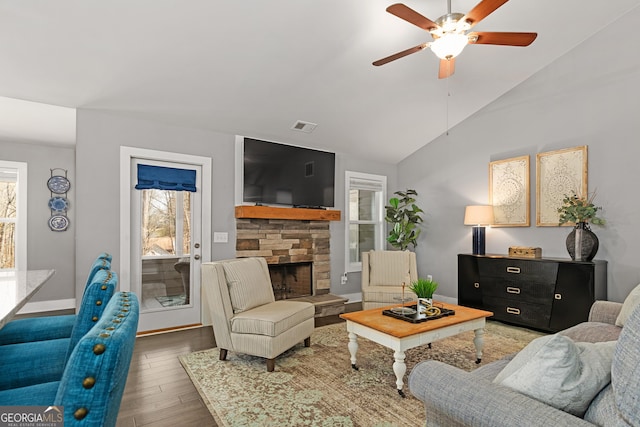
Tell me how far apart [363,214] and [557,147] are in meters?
2.82

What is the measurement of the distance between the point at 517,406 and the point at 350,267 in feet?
15.0

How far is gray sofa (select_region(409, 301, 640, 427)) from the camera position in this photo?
3.13ft

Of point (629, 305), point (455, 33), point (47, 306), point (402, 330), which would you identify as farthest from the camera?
point (47, 306)

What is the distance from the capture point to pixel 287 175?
488 cm

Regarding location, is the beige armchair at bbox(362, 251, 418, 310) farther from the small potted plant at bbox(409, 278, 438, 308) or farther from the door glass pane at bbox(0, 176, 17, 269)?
the door glass pane at bbox(0, 176, 17, 269)

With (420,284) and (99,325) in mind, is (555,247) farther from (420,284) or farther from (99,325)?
(99,325)

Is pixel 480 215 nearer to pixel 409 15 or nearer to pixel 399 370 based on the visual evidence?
pixel 399 370

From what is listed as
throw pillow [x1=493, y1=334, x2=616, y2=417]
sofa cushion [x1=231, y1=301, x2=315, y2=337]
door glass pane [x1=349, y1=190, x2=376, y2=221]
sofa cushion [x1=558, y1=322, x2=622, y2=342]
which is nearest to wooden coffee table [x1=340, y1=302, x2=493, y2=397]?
sofa cushion [x1=231, y1=301, x2=315, y2=337]

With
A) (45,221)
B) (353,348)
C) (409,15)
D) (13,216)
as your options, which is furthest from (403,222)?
A: (13,216)

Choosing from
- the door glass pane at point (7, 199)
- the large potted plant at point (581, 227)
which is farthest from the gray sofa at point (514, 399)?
the door glass pane at point (7, 199)

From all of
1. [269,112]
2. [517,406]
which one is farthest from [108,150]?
[517,406]

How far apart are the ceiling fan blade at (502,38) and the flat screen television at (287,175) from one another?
9.29ft

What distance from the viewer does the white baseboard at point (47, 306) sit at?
500 centimetres

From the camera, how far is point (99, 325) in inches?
A: 30.7
